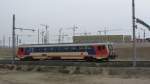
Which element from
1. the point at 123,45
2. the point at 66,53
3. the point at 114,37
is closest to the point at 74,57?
the point at 66,53

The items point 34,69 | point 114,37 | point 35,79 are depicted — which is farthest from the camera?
point 114,37

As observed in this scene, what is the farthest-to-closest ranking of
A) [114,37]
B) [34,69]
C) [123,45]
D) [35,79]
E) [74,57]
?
1. [114,37]
2. [123,45]
3. [74,57]
4. [34,69]
5. [35,79]

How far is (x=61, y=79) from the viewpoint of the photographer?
4084cm

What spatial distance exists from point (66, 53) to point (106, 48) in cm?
649

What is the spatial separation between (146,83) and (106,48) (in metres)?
21.7

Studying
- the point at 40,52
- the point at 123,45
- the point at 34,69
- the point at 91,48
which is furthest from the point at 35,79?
the point at 123,45

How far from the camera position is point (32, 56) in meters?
63.8

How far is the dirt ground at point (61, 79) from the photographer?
36.7m

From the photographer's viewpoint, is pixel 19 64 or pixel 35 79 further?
pixel 19 64

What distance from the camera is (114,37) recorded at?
5271 inches

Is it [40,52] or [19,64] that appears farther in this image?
[40,52]

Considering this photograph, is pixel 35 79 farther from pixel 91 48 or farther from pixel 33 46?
pixel 33 46

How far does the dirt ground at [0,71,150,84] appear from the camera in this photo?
36722mm

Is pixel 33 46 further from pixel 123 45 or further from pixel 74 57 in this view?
pixel 123 45
